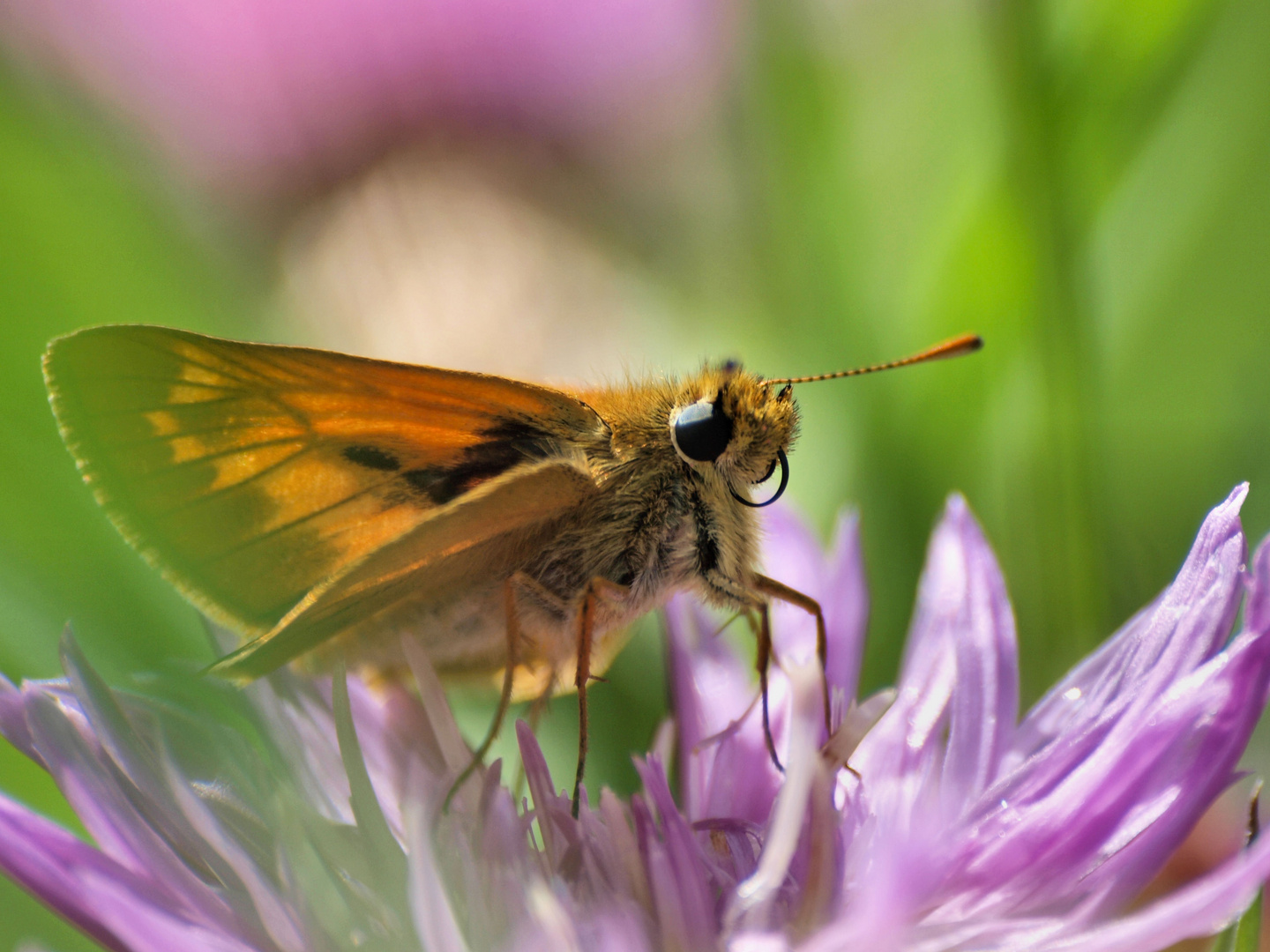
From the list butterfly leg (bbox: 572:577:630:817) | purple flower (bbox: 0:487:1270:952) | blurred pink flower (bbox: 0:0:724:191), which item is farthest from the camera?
blurred pink flower (bbox: 0:0:724:191)

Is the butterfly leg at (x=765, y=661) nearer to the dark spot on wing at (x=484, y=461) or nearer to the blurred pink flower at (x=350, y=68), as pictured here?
the dark spot on wing at (x=484, y=461)

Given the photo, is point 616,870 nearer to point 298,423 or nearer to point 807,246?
point 298,423

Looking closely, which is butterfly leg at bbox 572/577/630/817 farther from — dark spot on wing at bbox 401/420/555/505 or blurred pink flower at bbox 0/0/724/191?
blurred pink flower at bbox 0/0/724/191

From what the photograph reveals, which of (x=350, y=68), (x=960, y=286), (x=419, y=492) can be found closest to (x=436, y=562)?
(x=419, y=492)

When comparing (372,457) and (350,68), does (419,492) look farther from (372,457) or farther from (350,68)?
(350,68)

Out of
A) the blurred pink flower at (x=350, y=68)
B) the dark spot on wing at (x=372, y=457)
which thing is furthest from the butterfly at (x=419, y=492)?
the blurred pink flower at (x=350, y=68)

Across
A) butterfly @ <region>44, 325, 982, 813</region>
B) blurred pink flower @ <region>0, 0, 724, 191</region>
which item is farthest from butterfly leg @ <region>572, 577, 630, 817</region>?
blurred pink flower @ <region>0, 0, 724, 191</region>

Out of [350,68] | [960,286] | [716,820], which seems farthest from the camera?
[350,68]
